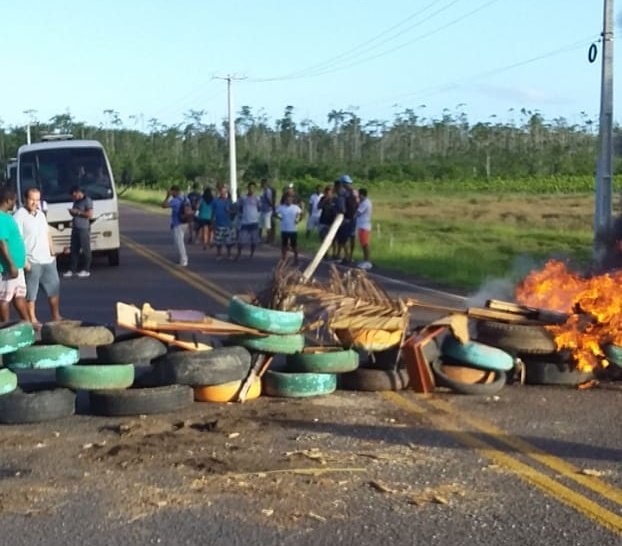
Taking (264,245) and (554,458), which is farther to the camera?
(264,245)

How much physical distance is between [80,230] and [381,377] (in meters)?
13.6

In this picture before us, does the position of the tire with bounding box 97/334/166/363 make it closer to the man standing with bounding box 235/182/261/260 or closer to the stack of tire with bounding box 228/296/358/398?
the stack of tire with bounding box 228/296/358/398

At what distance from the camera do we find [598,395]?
31.0 feet

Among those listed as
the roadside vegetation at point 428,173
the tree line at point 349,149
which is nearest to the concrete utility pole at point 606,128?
the roadside vegetation at point 428,173

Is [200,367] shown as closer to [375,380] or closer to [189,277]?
[375,380]

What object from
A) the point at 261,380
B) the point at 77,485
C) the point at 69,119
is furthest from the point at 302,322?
the point at 69,119

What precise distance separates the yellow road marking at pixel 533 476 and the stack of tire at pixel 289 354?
65 cm

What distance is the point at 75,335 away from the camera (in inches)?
350

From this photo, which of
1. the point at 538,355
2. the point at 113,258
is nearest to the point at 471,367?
the point at 538,355

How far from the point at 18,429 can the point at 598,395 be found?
15.7 feet

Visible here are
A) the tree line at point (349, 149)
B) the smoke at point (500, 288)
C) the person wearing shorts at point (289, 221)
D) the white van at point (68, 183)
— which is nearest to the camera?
the smoke at point (500, 288)

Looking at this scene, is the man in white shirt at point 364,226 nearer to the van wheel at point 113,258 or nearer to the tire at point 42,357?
the van wheel at point 113,258

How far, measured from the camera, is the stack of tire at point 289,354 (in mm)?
9188

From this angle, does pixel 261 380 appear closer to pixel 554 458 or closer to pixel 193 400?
pixel 193 400
